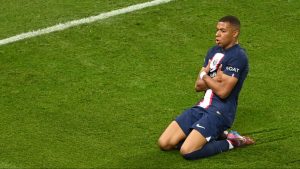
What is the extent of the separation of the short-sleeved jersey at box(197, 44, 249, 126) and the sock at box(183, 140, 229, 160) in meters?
0.26

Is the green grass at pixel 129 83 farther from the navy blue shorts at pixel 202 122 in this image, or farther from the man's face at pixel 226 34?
the man's face at pixel 226 34

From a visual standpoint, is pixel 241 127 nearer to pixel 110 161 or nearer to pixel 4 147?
pixel 110 161

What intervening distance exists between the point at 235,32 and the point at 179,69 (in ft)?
7.06

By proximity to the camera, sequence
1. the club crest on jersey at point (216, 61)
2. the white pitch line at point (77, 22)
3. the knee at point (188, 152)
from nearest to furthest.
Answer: the knee at point (188, 152) < the club crest on jersey at point (216, 61) < the white pitch line at point (77, 22)

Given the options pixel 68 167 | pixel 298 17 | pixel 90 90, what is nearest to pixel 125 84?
pixel 90 90

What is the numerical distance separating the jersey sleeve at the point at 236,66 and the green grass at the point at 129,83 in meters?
0.84

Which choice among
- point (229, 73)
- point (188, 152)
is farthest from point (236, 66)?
point (188, 152)

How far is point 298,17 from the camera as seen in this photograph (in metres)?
12.6

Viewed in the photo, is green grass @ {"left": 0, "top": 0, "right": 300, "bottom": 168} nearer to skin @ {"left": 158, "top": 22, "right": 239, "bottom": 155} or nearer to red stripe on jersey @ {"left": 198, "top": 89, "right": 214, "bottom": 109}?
skin @ {"left": 158, "top": 22, "right": 239, "bottom": 155}

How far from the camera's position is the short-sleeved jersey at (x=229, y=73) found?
9.12 m

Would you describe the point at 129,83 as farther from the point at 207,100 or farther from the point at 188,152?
the point at 188,152

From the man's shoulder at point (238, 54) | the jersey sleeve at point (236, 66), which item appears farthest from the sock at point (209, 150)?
the man's shoulder at point (238, 54)

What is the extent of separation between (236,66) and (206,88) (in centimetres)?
42

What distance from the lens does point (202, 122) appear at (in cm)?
916
